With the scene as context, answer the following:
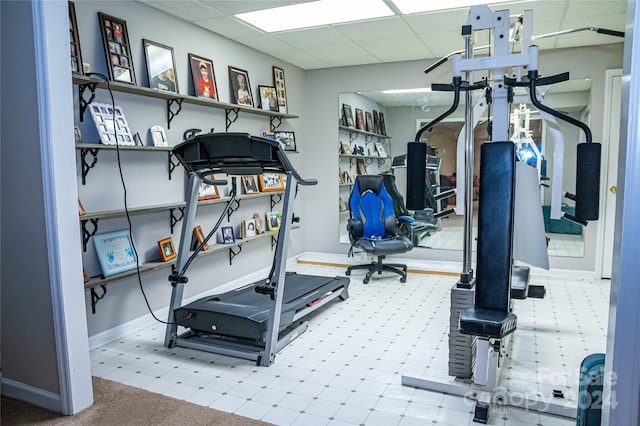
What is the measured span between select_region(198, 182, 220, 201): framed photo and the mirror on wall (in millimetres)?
2254

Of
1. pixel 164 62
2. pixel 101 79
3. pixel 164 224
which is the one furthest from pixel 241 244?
pixel 101 79

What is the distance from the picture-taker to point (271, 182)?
17.6 feet

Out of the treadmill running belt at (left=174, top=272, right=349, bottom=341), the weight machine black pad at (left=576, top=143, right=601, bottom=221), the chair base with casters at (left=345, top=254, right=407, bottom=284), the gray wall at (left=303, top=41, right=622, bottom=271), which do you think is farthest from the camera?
the chair base with casters at (left=345, top=254, right=407, bottom=284)

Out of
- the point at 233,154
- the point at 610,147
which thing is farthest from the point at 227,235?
the point at 610,147

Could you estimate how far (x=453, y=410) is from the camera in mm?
2443

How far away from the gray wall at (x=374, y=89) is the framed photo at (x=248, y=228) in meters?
1.45

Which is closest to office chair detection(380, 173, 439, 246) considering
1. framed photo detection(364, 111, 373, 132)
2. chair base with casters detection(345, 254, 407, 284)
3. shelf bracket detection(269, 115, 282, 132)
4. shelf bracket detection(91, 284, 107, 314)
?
chair base with casters detection(345, 254, 407, 284)

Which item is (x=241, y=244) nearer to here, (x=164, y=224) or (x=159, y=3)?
(x=164, y=224)

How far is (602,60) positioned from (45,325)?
5634 mm

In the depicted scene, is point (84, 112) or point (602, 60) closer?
point (84, 112)

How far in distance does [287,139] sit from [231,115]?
1128mm

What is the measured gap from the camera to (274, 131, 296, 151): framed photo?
5.68 metres

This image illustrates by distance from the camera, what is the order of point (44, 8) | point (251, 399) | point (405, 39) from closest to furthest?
point (44, 8)
point (251, 399)
point (405, 39)

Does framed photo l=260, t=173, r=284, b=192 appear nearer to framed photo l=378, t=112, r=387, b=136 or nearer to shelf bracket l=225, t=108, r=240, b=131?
shelf bracket l=225, t=108, r=240, b=131
